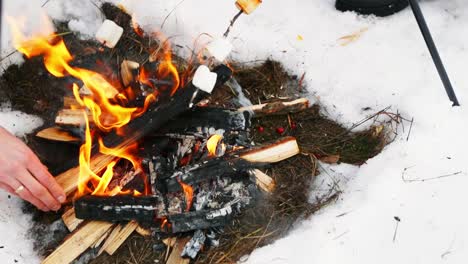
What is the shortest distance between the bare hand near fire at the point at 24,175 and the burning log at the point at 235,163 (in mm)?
611

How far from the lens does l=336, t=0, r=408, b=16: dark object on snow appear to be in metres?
3.40

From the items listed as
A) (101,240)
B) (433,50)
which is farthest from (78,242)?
(433,50)

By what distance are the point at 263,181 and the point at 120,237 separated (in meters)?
0.86

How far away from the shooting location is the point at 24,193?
238 cm

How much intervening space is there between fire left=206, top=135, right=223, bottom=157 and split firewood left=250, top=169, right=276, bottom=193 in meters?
0.25

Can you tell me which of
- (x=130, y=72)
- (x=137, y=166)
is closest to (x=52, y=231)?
(x=137, y=166)

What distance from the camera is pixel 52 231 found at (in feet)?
8.46

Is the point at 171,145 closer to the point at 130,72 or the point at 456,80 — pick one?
the point at 130,72

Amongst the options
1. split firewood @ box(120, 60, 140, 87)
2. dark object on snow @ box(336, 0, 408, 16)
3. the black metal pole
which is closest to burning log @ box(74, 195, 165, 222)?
split firewood @ box(120, 60, 140, 87)

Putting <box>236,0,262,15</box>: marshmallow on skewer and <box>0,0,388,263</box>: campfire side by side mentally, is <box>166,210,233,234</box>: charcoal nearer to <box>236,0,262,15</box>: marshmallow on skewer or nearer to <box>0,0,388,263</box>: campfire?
<box>0,0,388,263</box>: campfire

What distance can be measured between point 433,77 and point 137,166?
201 centimetres

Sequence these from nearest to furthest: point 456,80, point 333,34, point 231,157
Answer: point 231,157
point 456,80
point 333,34

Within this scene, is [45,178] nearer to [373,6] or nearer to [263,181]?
[263,181]

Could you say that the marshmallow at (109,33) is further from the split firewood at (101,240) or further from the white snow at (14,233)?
the split firewood at (101,240)
